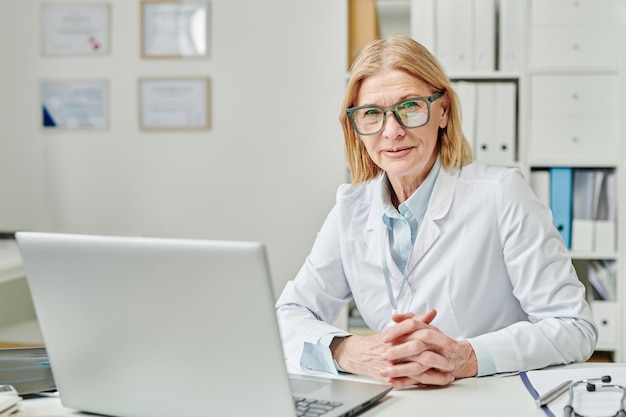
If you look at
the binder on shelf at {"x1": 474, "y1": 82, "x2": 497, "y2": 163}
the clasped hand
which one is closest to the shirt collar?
the clasped hand

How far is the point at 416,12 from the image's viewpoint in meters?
3.01

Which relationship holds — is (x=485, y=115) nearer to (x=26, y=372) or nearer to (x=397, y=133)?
(x=397, y=133)

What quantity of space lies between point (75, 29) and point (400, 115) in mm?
2351

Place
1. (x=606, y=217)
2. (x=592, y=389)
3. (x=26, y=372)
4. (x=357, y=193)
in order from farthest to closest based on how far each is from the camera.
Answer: (x=606, y=217)
(x=357, y=193)
(x=26, y=372)
(x=592, y=389)

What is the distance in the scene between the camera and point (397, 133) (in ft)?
4.96

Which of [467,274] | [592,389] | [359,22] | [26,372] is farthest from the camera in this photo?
[359,22]

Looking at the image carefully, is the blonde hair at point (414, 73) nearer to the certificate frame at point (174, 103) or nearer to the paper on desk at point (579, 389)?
the paper on desk at point (579, 389)

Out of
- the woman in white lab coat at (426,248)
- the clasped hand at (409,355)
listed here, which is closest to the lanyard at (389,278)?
the woman in white lab coat at (426,248)

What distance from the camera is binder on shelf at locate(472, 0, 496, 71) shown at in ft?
9.70

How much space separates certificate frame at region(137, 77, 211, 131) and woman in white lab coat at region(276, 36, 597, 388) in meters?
1.78

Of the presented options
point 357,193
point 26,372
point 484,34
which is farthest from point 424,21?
point 26,372

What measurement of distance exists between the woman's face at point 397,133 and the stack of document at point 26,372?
72 cm

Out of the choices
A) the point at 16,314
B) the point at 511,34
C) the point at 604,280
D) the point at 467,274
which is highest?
the point at 511,34

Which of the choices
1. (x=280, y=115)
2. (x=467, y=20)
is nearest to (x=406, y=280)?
(x=467, y=20)
